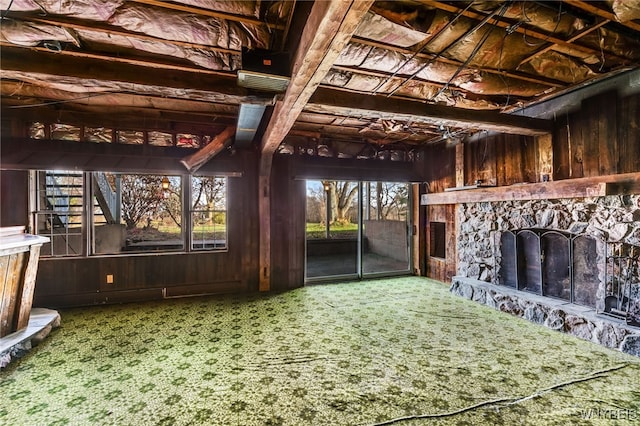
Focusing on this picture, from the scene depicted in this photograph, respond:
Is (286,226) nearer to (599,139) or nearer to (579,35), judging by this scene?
→ (579,35)

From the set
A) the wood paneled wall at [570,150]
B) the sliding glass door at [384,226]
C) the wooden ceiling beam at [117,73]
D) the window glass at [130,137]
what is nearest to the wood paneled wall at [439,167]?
the wood paneled wall at [570,150]

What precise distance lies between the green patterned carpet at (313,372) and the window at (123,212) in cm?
121

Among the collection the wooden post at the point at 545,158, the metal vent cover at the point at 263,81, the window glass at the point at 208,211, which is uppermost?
the metal vent cover at the point at 263,81

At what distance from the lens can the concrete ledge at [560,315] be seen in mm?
2828

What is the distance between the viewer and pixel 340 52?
1.80m

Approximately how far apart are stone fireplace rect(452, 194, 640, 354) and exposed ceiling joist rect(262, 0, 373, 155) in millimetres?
3484

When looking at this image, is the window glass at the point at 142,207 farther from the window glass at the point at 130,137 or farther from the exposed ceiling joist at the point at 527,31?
the exposed ceiling joist at the point at 527,31

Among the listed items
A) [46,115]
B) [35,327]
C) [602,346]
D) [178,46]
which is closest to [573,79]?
[602,346]

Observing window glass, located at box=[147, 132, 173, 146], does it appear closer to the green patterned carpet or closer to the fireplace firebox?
the green patterned carpet

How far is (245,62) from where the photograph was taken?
2.35 meters

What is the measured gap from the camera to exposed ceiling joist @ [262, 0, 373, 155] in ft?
4.69

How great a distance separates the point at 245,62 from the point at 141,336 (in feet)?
10.2

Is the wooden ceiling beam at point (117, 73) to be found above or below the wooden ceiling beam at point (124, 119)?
below

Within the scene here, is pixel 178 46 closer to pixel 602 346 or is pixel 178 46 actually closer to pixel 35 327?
pixel 35 327
